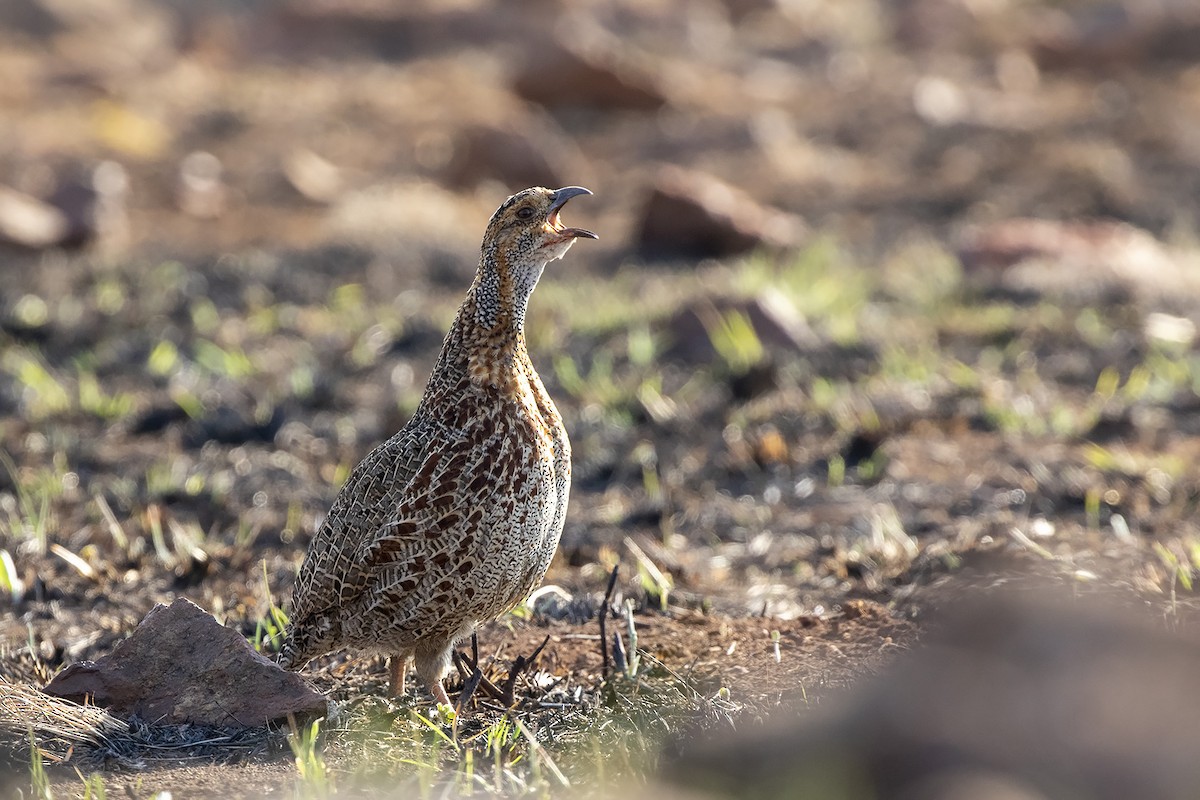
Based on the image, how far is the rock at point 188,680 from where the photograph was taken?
13.2 ft

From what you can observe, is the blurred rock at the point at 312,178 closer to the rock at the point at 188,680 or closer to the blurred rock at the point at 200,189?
the blurred rock at the point at 200,189

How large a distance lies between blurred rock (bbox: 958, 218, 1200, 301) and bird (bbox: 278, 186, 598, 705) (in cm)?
680

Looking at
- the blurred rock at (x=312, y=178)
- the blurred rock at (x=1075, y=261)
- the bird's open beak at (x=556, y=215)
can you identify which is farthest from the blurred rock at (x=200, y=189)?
the bird's open beak at (x=556, y=215)

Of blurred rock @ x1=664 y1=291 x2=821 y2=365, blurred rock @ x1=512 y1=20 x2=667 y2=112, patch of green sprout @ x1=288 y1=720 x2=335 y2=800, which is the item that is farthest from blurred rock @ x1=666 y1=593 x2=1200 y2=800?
blurred rock @ x1=512 y1=20 x2=667 y2=112

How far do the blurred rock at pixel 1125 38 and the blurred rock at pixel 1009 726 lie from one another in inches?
751

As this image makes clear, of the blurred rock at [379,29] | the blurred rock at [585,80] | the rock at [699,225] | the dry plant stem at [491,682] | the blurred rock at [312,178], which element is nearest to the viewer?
the dry plant stem at [491,682]

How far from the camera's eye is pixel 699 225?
39.9ft

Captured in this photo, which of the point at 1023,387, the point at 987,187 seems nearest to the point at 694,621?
the point at 1023,387

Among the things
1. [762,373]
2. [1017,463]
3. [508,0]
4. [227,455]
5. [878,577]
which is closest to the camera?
[878,577]

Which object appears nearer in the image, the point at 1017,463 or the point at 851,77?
the point at 1017,463

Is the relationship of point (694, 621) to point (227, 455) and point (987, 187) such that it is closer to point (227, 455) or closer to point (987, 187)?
point (227, 455)

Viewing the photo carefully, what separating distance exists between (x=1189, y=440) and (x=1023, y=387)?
1.08 meters

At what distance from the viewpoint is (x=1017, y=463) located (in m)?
7.08

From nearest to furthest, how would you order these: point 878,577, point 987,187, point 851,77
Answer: point 878,577, point 987,187, point 851,77
